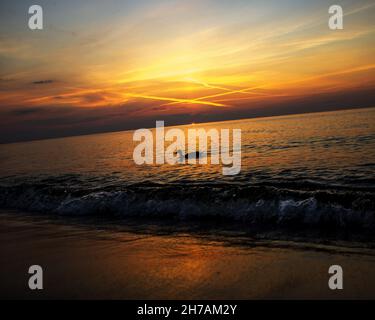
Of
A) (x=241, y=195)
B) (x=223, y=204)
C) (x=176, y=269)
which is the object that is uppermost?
(x=241, y=195)

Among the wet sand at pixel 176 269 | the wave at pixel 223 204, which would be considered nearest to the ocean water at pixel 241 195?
the wave at pixel 223 204

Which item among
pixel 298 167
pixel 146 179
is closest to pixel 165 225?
pixel 146 179

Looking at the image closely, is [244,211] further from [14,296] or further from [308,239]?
[14,296]

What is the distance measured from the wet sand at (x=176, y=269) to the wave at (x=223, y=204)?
9.99ft

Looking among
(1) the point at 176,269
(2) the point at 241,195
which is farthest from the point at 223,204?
(1) the point at 176,269

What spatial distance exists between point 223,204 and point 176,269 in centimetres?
621

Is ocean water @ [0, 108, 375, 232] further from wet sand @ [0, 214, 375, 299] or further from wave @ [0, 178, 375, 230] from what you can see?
wet sand @ [0, 214, 375, 299]

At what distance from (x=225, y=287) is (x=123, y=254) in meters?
3.03

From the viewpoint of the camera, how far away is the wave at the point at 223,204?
34.6ft

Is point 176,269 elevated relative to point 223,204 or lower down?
lower down

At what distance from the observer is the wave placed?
415 inches

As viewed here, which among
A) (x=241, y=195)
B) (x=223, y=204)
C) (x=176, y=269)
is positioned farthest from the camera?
(x=241, y=195)

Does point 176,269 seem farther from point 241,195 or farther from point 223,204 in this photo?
point 241,195

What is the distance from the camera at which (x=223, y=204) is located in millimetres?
12766
